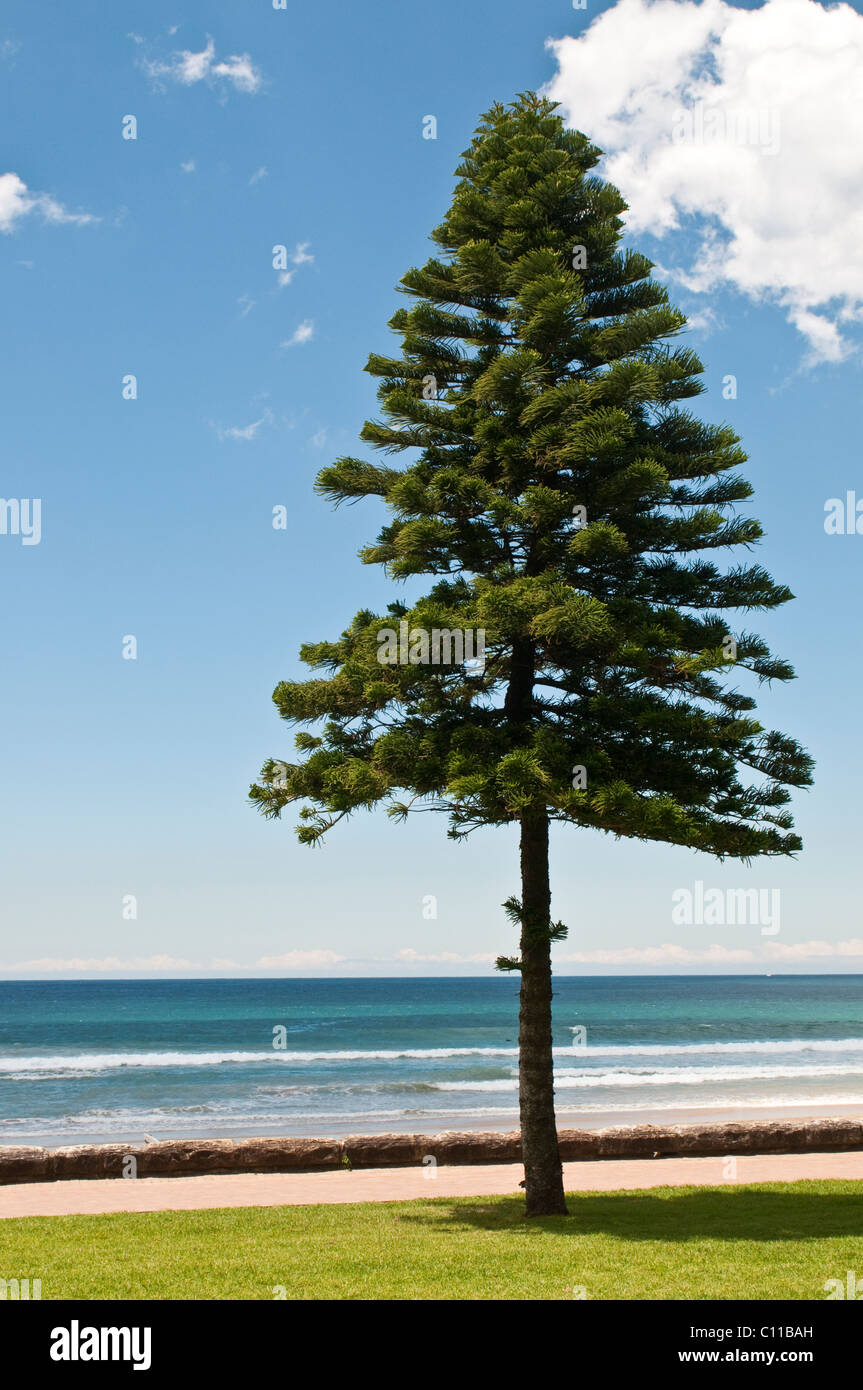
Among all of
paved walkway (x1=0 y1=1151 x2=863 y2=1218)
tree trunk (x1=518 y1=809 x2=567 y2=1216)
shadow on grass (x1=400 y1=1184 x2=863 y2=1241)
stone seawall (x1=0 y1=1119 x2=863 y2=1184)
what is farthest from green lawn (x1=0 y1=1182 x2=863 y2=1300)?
stone seawall (x1=0 y1=1119 x2=863 y2=1184)

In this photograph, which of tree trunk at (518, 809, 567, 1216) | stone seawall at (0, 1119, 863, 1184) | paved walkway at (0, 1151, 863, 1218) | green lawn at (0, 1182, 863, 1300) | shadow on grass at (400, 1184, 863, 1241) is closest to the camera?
green lawn at (0, 1182, 863, 1300)

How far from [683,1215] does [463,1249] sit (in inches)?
109

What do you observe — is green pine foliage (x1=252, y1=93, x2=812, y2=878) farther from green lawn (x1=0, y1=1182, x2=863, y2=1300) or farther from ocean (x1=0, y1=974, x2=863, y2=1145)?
ocean (x1=0, y1=974, x2=863, y2=1145)

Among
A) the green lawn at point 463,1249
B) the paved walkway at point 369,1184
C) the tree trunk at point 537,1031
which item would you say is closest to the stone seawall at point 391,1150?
the paved walkway at point 369,1184

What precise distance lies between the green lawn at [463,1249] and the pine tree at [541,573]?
120 centimetres

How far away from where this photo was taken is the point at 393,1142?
14.4 metres

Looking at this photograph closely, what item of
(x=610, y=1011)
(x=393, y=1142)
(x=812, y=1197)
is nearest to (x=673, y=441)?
(x=812, y=1197)

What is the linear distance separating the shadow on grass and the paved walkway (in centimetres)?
85

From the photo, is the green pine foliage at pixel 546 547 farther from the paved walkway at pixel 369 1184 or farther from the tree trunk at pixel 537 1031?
the paved walkway at pixel 369 1184

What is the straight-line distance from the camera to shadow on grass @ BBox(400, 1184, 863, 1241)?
8.93 metres

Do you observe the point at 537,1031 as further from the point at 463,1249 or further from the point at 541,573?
the point at 541,573

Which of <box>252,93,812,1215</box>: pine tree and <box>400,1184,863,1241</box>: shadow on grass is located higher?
<box>252,93,812,1215</box>: pine tree
